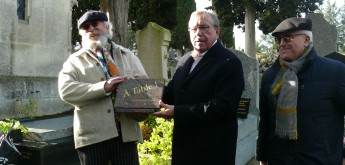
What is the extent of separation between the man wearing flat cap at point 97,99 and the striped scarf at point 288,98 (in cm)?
100

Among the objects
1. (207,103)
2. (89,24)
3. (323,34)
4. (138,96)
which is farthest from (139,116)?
(323,34)

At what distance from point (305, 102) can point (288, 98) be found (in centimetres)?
12

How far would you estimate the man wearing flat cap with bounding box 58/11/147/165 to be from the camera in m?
2.63

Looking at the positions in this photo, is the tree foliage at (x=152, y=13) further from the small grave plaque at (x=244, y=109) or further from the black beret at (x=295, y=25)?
the black beret at (x=295, y=25)

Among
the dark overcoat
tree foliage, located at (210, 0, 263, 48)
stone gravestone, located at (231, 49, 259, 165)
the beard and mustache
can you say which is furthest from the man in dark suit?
tree foliage, located at (210, 0, 263, 48)

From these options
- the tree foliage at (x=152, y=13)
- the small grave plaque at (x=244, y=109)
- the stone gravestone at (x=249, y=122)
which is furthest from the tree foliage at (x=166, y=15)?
the small grave plaque at (x=244, y=109)

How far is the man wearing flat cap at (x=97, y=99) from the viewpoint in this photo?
2629 mm

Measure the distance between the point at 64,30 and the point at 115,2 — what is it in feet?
4.99

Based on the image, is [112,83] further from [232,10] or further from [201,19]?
[232,10]

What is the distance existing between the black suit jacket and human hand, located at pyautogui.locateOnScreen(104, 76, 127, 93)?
0.45 metres

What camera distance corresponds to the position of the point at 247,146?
243 inches

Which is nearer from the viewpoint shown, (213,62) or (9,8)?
(213,62)

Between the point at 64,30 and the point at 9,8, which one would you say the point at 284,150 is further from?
the point at 64,30

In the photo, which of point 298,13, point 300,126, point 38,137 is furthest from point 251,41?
point 300,126
